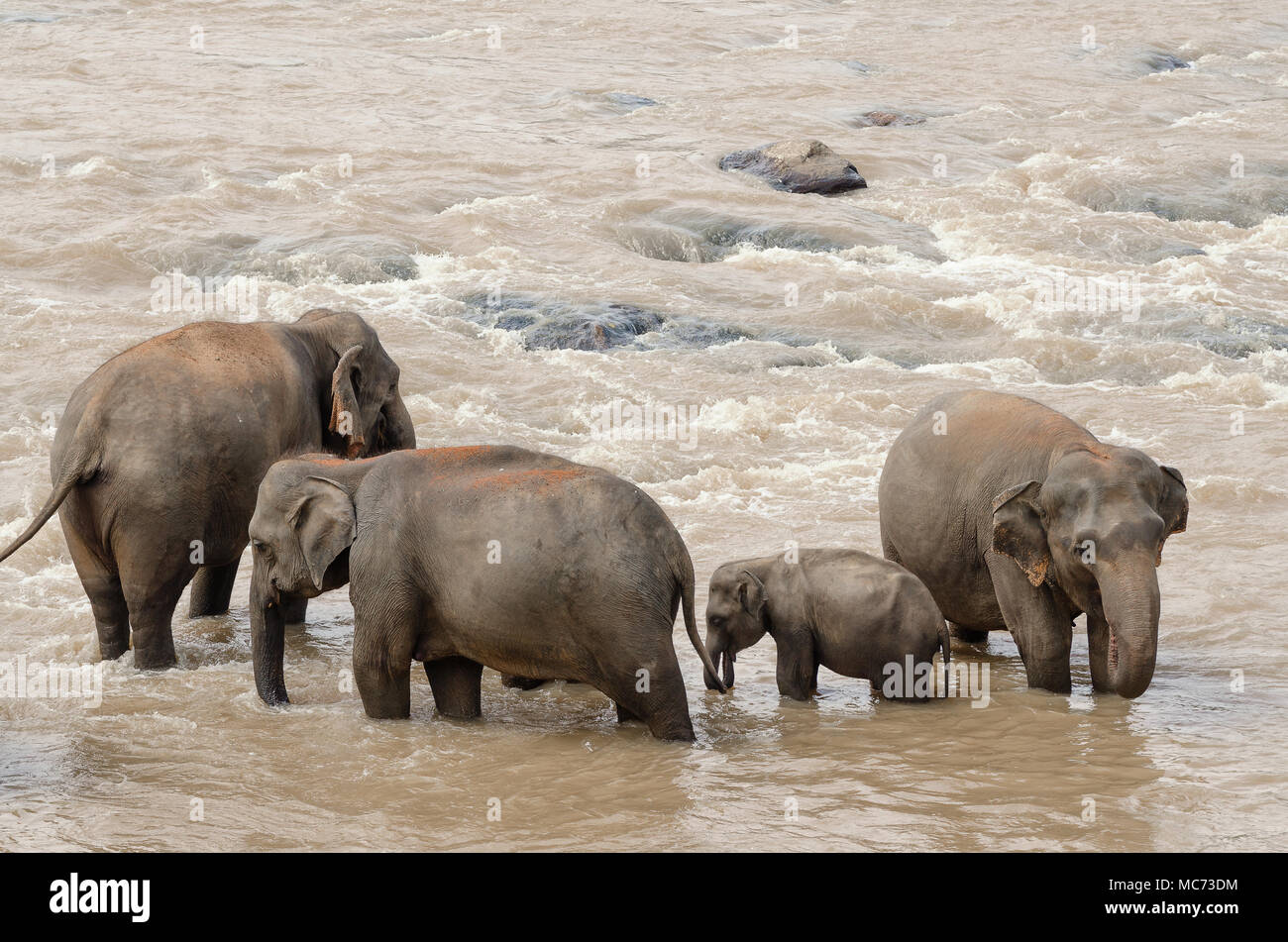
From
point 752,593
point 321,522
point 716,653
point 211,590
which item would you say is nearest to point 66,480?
point 321,522

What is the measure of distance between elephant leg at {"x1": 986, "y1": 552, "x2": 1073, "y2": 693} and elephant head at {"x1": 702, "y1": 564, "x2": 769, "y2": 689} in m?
1.13

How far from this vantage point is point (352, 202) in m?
21.1

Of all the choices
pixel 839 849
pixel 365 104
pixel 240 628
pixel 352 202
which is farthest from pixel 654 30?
pixel 839 849

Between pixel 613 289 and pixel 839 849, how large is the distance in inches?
512

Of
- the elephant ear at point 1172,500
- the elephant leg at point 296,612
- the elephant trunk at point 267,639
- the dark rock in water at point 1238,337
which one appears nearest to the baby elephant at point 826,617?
the elephant ear at point 1172,500

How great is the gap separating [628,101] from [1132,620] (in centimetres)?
2411

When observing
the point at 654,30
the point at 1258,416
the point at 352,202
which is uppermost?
the point at 654,30

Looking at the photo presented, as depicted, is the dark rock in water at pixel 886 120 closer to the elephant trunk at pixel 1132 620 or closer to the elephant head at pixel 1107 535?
the elephant head at pixel 1107 535

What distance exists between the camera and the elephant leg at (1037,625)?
7.56 m

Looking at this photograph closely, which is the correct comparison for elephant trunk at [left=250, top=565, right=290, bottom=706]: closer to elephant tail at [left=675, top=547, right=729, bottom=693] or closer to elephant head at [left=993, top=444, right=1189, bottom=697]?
elephant tail at [left=675, top=547, right=729, bottom=693]

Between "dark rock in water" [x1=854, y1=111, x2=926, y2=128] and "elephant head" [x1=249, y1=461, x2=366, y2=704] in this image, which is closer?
"elephant head" [x1=249, y1=461, x2=366, y2=704]

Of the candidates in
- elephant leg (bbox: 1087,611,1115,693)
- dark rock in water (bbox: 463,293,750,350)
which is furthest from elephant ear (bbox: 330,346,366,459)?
dark rock in water (bbox: 463,293,750,350)

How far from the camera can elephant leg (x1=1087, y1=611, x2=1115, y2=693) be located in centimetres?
752

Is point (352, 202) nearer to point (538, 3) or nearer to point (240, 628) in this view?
point (240, 628)
